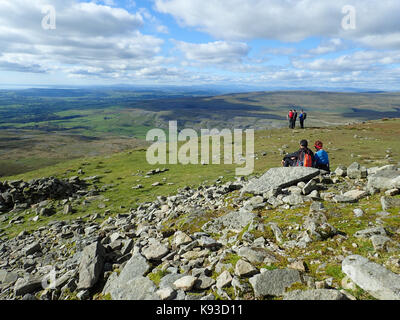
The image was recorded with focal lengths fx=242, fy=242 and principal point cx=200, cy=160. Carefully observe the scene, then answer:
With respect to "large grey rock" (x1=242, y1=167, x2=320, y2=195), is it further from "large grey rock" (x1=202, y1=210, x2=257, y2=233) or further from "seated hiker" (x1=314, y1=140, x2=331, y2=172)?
"large grey rock" (x1=202, y1=210, x2=257, y2=233)

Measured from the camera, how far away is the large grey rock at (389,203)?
879 centimetres

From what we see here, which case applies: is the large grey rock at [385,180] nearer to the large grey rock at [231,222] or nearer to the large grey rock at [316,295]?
the large grey rock at [231,222]

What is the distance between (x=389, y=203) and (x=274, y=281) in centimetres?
602

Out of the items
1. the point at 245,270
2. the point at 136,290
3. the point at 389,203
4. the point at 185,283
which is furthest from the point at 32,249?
the point at 389,203

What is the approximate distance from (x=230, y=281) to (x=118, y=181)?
81.4 feet

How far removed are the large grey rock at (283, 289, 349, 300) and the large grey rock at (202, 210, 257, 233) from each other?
4069 mm

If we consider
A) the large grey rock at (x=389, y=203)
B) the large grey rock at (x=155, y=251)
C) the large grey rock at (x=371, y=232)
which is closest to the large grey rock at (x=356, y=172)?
the large grey rock at (x=389, y=203)

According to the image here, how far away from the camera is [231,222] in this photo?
1038 centimetres

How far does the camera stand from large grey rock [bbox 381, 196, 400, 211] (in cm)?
879

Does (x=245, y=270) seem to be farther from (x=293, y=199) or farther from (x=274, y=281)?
(x=293, y=199)

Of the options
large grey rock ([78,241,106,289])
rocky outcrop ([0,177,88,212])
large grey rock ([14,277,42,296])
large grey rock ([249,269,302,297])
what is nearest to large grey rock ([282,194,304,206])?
large grey rock ([249,269,302,297])
